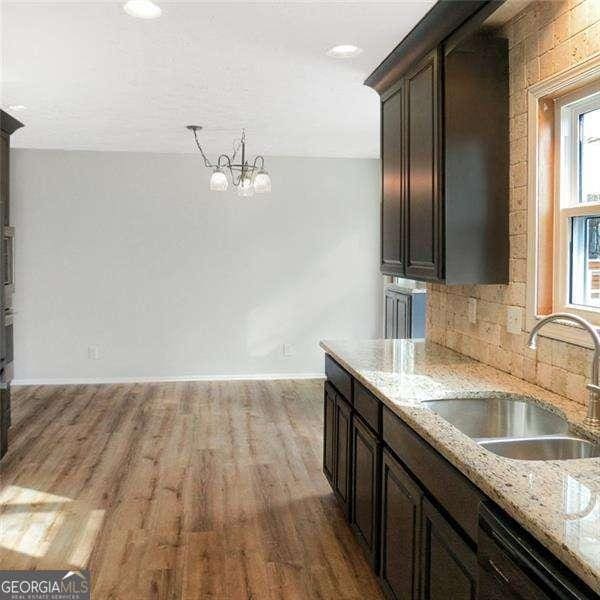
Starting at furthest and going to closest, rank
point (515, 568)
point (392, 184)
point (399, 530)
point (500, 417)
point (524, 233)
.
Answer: point (392, 184), point (524, 233), point (500, 417), point (399, 530), point (515, 568)

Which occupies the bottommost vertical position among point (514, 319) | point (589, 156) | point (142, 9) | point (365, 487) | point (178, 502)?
point (178, 502)

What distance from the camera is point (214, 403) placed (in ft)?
19.1

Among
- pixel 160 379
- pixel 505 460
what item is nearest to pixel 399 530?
pixel 505 460

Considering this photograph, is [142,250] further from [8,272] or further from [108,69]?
[108,69]

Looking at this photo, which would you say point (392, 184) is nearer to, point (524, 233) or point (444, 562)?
point (524, 233)

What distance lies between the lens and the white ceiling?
2750mm

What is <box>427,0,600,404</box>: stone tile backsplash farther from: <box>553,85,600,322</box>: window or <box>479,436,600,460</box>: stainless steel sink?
<box>479,436,600,460</box>: stainless steel sink

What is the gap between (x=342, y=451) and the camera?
10.2 feet

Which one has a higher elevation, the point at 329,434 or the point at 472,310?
the point at 472,310

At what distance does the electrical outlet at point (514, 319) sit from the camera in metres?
2.68

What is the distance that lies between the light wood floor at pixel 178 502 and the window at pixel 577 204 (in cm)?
150

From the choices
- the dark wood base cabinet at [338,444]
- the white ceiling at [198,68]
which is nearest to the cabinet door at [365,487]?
the dark wood base cabinet at [338,444]

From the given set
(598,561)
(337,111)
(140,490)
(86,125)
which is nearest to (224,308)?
(86,125)

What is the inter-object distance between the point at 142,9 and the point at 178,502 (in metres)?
2.55
